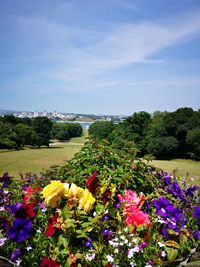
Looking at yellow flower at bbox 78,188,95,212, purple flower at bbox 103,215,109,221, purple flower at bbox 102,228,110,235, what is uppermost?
yellow flower at bbox 78,188,95,212

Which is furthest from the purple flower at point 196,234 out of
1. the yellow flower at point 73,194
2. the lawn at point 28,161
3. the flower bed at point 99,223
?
the lawn at point 28,161

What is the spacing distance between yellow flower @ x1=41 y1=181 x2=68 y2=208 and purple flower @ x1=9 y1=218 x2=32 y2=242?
0.30m

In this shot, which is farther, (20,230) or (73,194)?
(73,194)

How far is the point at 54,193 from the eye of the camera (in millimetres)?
2658

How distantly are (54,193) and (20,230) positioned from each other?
0.44 meters

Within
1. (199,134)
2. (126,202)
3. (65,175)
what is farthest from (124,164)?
(199,134)

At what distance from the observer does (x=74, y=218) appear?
8.74 feet

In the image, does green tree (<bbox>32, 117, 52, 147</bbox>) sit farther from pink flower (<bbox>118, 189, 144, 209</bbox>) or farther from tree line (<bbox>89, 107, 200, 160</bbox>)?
pink flower (<bbox>118, 189, 144, 209</bbox>)

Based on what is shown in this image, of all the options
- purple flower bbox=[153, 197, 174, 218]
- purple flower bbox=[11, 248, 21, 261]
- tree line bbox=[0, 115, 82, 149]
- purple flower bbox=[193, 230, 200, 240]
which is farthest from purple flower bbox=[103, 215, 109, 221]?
tree line bbox=[0, 115, 82, 149]

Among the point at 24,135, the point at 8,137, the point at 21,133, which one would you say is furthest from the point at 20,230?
the point at 24,135

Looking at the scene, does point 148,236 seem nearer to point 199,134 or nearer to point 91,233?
point 91,233

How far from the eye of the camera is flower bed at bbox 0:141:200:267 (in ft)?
7.95

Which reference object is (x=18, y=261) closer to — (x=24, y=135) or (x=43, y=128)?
(x=24, y=135)

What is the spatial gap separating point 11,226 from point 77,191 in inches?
27.0
